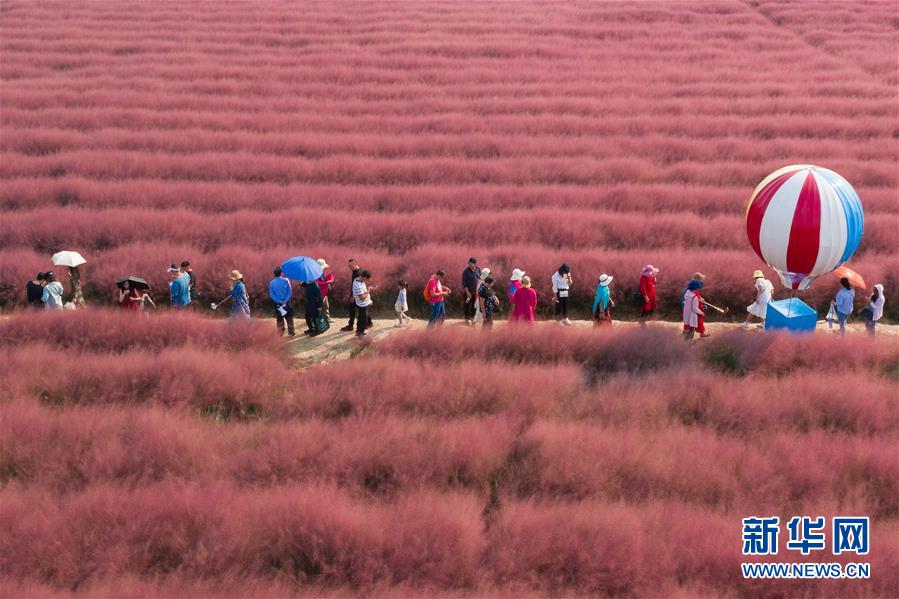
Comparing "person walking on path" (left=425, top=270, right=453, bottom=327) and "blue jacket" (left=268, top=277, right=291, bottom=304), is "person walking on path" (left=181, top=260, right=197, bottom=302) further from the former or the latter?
"person walking on path" (left=425, top=270, right=453, bottom=327)

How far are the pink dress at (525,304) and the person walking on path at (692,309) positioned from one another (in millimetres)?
1864

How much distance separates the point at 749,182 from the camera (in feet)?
40.7

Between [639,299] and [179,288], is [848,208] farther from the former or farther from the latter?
[179,288]

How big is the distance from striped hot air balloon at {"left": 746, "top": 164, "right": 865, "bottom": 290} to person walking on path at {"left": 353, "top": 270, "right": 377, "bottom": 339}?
15.1 ft

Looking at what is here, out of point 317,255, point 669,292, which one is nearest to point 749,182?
point 669,292

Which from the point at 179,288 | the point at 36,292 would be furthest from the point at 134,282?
the point at 36,292

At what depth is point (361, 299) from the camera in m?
8.06

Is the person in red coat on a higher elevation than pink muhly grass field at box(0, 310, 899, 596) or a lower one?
higher

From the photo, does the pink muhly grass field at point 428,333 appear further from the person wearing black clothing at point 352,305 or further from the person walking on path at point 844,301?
the person walking on path at point 844,301

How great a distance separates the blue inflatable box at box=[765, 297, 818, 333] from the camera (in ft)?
24.9

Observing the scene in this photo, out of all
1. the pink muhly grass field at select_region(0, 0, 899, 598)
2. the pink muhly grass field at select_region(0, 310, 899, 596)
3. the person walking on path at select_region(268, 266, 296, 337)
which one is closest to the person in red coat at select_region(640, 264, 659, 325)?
the pink muhly grass field at select_region(0, 0, 899, 598)

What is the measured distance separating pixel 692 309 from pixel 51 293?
7.99m

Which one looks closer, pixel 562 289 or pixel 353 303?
pixel 353 303

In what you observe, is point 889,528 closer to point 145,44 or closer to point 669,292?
point 669,292
